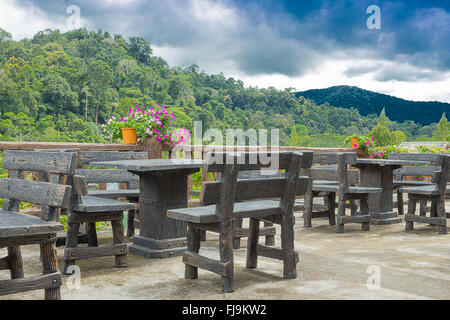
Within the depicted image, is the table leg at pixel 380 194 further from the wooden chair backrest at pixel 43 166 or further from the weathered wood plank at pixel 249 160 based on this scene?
the wooden chair backrest at pixel 43 166

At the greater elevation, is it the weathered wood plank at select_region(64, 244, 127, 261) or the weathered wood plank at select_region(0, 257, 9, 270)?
the weathered wood plank at select_region(0, 257, 9, 270)

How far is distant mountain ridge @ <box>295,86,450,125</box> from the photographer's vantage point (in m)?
49.3

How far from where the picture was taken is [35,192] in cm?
293

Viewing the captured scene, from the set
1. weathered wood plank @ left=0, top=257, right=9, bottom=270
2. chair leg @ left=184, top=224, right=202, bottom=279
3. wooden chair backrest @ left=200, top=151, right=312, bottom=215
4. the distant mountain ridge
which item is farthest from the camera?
the distant mountain ridge

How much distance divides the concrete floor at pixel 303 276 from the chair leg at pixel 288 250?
0.07 metres

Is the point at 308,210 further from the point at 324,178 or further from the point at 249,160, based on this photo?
the point at 249,160

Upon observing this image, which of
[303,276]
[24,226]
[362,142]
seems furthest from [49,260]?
[362,142]

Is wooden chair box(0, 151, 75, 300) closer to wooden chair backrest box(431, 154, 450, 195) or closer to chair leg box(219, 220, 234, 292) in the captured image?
chair leg box(219, 220, 234, 292)

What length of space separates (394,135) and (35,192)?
61.5 meters

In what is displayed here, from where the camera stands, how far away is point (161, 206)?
171 inches

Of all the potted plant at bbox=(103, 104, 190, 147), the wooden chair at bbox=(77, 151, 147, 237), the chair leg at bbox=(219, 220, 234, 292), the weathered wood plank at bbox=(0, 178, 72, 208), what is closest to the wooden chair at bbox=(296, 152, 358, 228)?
the potted plant at bbox=(103, 104, 190, 147)

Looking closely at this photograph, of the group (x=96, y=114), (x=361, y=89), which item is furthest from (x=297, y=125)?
(x=96, y=114)

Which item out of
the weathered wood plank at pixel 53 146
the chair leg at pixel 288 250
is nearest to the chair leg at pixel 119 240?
the chair leg at pixel 288 250

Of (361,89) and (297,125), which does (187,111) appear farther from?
(361,89)
